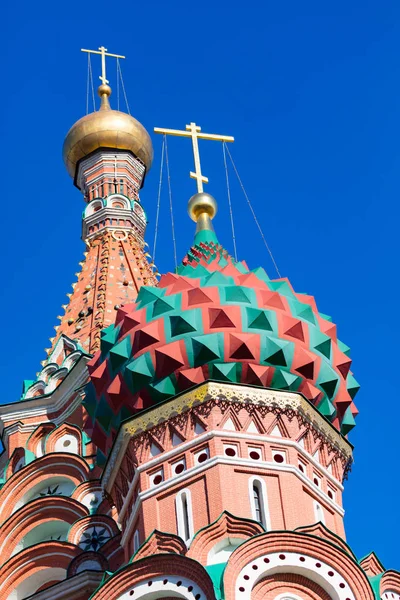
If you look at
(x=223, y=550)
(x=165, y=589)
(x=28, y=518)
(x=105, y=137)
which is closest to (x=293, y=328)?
(x=223, y=550)

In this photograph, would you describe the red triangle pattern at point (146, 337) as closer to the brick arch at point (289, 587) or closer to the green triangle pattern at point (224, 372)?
the green triangle pattern at point (224, 372)

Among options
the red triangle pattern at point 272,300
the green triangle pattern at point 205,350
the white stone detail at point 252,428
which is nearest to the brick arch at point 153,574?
the white stone detail at point 252,428

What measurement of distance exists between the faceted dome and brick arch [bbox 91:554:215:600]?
2.18 m

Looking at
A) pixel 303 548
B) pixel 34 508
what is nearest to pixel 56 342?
pixel 34 508

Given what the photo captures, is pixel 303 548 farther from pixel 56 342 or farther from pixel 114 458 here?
pixel 56 342

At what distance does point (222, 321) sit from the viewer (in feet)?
59.3

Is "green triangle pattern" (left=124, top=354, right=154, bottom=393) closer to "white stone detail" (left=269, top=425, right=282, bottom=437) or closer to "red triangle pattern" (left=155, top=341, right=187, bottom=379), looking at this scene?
"red triangle pattern" (left=155, top=341, right=187, bottom=379)

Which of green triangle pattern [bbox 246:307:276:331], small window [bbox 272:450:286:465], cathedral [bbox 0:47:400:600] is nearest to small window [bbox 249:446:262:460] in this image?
cathedral [bbox 0:47:400:600]

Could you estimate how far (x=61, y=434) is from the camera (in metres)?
21.7

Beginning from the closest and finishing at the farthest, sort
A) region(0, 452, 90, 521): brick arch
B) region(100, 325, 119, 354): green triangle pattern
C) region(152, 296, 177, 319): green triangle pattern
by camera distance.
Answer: region(152, 296, 177, 319): green triangle pattern → region(100, 325, 119, 354): green triangle pattern → region(0, 452, 90, 521): brick arch

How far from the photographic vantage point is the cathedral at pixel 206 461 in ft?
53.3

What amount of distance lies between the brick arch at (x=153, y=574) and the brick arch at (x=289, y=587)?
20.8 inches

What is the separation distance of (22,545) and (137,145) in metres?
8.98

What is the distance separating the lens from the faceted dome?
58.8ft
